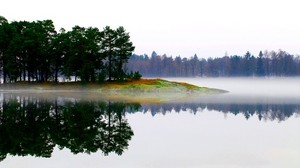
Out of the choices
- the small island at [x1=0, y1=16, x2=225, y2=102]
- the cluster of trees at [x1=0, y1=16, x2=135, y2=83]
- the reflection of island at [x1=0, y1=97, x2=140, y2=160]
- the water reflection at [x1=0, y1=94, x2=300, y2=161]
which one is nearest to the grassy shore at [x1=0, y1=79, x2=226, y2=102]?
the small island at [x1=0, y1=16, x2=225, y2=102]

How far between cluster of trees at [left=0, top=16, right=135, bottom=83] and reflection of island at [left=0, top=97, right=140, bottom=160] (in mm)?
47118

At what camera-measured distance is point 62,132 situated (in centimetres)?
2711

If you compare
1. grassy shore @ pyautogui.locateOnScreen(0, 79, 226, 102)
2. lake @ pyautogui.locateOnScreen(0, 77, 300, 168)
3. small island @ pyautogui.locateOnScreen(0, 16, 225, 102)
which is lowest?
lake @ pyautogui.locateOnScreen(0, 77, 300, 168)

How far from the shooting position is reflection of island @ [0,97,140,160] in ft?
71.8

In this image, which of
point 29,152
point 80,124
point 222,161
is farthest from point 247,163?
point 80,124

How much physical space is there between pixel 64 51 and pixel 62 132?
63925 mm

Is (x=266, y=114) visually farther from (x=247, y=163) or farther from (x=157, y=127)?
(x=247, y=163)

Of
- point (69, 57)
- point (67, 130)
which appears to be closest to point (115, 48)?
point (69, 57)

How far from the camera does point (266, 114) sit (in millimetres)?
40125

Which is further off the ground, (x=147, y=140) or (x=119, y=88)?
(x=119, y=88)

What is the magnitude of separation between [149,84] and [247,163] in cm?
6079

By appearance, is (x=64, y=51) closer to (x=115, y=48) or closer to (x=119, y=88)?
(x=115, y=48)

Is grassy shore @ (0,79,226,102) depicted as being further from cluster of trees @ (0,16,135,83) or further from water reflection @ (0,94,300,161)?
water reflection @ (0,94,300,161)

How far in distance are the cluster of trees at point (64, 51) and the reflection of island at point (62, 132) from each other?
155 ft
